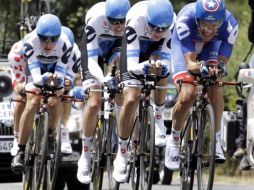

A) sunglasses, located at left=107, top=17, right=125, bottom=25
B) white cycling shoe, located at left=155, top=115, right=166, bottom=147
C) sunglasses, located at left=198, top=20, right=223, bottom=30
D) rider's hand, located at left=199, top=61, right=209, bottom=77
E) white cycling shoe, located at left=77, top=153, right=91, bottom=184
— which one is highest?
sunglasses, located at left=107, top=17, right=125, bottom=25

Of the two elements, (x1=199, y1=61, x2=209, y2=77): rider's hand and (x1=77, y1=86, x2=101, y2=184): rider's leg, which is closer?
(x1=199, y1=61, x2=209, y2=77): rider's hand

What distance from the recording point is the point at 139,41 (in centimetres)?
1634

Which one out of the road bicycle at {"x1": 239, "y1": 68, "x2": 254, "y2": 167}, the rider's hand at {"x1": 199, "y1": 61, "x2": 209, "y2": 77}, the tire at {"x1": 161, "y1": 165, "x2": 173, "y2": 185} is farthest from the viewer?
the tire at {"x1": 161, "y1": 165, "x2": 173, "y2": 185}

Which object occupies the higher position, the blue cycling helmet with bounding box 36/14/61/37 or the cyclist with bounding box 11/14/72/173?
the blue cycling helmet with bounding box 36/14/61/37

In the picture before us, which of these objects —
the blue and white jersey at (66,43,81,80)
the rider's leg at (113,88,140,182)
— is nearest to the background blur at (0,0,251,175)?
the blue and white jersey at (66,43,81,80)

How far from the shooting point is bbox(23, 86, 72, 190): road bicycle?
1675 centimetres

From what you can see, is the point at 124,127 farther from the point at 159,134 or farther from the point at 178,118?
the point at 178,118

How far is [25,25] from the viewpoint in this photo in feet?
85.0

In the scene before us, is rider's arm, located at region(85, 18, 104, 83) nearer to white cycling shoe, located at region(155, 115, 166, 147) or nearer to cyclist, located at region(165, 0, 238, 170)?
white cycling shoe, located at region(155, 115, 166, 147)

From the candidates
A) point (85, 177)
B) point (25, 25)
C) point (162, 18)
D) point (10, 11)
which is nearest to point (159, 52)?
point (162, 18)

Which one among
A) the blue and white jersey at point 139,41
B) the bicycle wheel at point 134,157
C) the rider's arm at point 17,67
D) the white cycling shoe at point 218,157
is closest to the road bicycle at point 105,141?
the blue and white jersey at point 139,41

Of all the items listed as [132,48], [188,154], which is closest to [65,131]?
[132,48]

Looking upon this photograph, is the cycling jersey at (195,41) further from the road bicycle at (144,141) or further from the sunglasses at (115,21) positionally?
the sunglasses at (115,21)

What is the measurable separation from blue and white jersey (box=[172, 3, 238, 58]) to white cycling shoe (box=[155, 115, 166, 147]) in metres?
1.42
